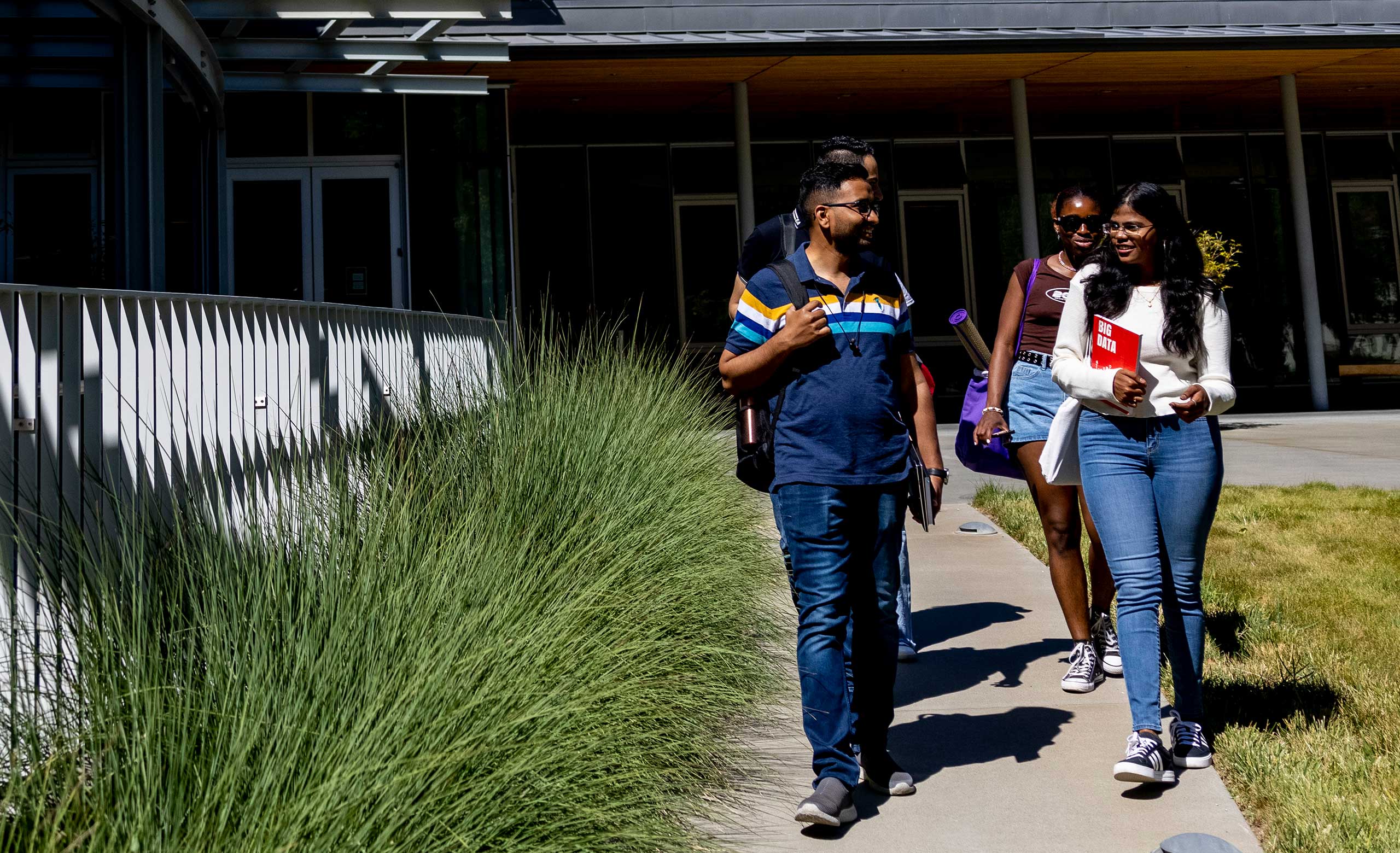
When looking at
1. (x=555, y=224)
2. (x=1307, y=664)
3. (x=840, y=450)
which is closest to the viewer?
(x=840, y=450)

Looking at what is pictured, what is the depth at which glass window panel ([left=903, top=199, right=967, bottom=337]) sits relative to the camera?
70.3 ft

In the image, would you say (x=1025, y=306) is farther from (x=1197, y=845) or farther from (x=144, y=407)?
(x=144, y=407)

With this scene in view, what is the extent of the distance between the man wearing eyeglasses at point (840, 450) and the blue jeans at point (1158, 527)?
746 mm

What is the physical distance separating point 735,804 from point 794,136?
18760 mm

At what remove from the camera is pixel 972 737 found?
461cm

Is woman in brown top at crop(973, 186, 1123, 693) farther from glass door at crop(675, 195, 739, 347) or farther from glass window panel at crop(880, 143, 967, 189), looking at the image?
glass window panel at crop(880, 143, 967, 189)

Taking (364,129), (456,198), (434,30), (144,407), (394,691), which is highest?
(364,129)

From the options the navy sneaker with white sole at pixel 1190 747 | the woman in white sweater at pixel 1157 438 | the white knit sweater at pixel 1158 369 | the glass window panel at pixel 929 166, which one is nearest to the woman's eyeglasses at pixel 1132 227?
the woman in white sweater at pixel 1157 438

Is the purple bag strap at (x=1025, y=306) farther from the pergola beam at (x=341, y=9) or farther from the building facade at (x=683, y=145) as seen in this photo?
the pergola beam at (x=341, y=9)

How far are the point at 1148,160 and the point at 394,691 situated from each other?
2161cm

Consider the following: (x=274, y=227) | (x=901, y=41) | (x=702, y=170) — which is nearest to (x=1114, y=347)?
(x=901, y=41)

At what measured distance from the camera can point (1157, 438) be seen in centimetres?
429

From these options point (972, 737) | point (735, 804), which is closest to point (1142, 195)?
point (972, 737)

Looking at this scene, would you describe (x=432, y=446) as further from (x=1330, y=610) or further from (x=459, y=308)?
(x=459, y=308)
